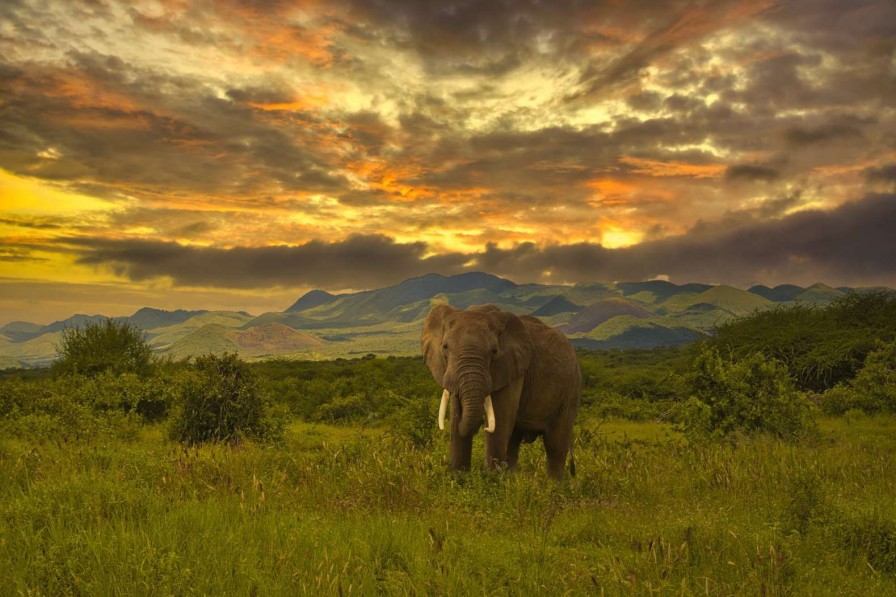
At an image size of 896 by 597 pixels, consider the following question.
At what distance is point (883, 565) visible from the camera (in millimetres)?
6988

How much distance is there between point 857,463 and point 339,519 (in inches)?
413

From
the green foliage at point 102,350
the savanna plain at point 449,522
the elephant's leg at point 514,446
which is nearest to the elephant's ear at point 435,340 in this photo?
the savanna plain at point 449,522

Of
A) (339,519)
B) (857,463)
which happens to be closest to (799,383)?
(857,463)

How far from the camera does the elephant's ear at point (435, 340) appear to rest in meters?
10.5

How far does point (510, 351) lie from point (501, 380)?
557mm

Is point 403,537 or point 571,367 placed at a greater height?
point 571,367

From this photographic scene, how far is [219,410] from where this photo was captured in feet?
64.2

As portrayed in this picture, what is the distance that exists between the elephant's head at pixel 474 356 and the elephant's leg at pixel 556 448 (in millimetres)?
1753

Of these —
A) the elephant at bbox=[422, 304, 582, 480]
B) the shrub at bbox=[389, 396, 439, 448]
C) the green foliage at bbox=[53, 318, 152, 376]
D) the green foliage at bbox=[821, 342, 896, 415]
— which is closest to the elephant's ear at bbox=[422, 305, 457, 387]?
the elephant at bbox=[422, 304, 582, 480]

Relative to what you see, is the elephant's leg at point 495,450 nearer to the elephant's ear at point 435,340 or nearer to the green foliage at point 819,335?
the elephant's ear at point 435,340

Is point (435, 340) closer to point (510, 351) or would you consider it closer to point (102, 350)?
point (510, 351)

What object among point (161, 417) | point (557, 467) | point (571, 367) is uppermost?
point (571, 367)

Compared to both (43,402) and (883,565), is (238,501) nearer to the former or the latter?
(883,565)

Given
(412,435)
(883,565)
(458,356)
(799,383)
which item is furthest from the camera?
(799,383)
